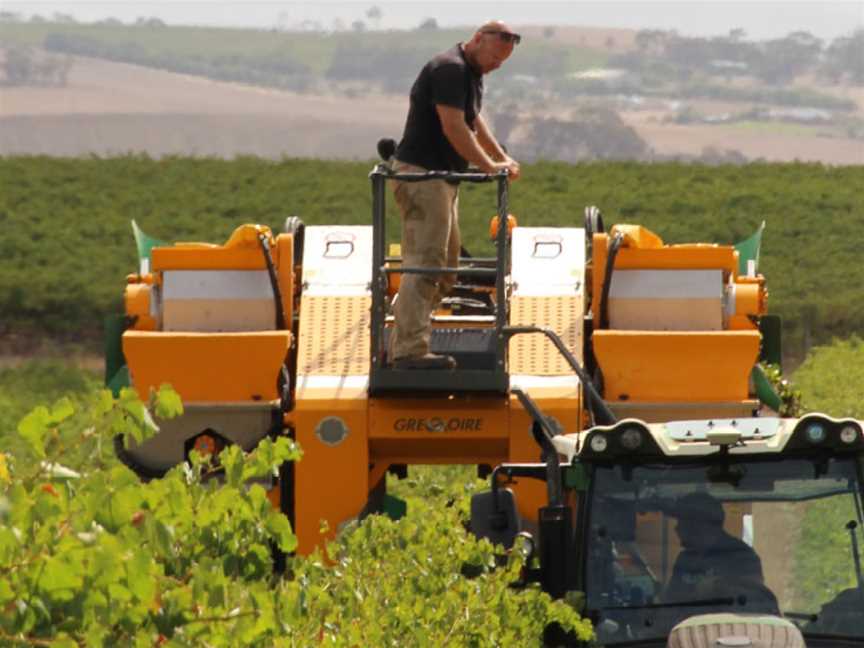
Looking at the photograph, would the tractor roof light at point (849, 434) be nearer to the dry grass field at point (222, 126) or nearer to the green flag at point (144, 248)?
the green flag at point (144, 248)

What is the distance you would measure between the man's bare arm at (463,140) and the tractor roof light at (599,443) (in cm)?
320

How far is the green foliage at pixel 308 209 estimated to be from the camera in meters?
38.4

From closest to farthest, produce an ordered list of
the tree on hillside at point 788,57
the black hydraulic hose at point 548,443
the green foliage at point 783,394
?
the black hydraulic hose at point 548,443 → the green foliage at point 783,394 → the tree on hillside at point 788,57

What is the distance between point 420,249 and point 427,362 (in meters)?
0.51

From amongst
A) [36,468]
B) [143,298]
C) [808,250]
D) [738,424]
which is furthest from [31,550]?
[808,250]

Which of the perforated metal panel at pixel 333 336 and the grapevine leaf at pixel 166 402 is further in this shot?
the perforated metal panel at pixel 333 336

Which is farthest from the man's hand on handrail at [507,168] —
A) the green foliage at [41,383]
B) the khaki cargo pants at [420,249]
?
the green foliage at [41,383]

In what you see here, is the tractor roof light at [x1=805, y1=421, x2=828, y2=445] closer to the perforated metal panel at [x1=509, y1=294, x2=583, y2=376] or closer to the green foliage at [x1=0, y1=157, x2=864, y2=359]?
the perforated metal panel at [x1=509, y1=294, x2=583, y2=376]

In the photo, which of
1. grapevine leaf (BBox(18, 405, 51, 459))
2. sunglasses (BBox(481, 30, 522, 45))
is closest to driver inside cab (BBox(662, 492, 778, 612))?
grapevine leaf (BBox(18, 405, 51, 459))

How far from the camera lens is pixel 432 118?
10.9 m

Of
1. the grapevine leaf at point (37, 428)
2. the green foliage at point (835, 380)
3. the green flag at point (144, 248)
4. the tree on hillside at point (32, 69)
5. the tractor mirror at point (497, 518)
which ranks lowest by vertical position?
the tree on hillside at point (32, 69)

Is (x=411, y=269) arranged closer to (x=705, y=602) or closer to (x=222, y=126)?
(x=705, y=602)

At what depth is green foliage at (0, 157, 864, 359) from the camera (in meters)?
38.4

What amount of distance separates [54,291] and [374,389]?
87.7 ft
